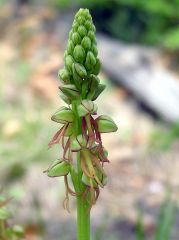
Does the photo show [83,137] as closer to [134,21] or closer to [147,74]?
[147,74]

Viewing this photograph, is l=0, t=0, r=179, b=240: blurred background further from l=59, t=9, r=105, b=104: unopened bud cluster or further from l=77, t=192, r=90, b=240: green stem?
l=59, t=9, r=105, b=104: unopened bud cluster

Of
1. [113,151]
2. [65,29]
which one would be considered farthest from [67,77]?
[65,29]

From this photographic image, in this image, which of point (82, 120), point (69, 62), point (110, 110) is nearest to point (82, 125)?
point (82, 120)

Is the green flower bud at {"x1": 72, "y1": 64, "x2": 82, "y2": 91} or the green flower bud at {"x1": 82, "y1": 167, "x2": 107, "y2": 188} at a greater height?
the green flower bud at {"x1": 72, "y1": 64, "x2": 82, "y2": 91}

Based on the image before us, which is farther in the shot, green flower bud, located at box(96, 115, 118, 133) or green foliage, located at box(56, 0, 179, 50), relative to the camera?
green foliage, located at box(56, 0, 179, 50)

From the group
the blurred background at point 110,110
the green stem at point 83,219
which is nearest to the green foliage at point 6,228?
the green stem at point 83,219

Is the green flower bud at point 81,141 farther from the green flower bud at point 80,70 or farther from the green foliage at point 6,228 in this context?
the green foliage at point 6,228

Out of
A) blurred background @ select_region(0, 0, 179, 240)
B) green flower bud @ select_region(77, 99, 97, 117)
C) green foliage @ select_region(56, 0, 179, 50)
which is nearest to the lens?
green flower bud @ select_region(77, 99, 97, 117)

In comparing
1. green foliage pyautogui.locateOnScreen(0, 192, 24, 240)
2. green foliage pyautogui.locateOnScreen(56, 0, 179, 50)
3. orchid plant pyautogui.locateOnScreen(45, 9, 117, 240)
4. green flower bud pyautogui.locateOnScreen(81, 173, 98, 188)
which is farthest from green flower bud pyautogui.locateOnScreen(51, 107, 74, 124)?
green foliage pyautogui.locateOnScreen(56, 0, 179, 50)

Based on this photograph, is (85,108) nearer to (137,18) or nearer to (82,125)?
(82,125)
